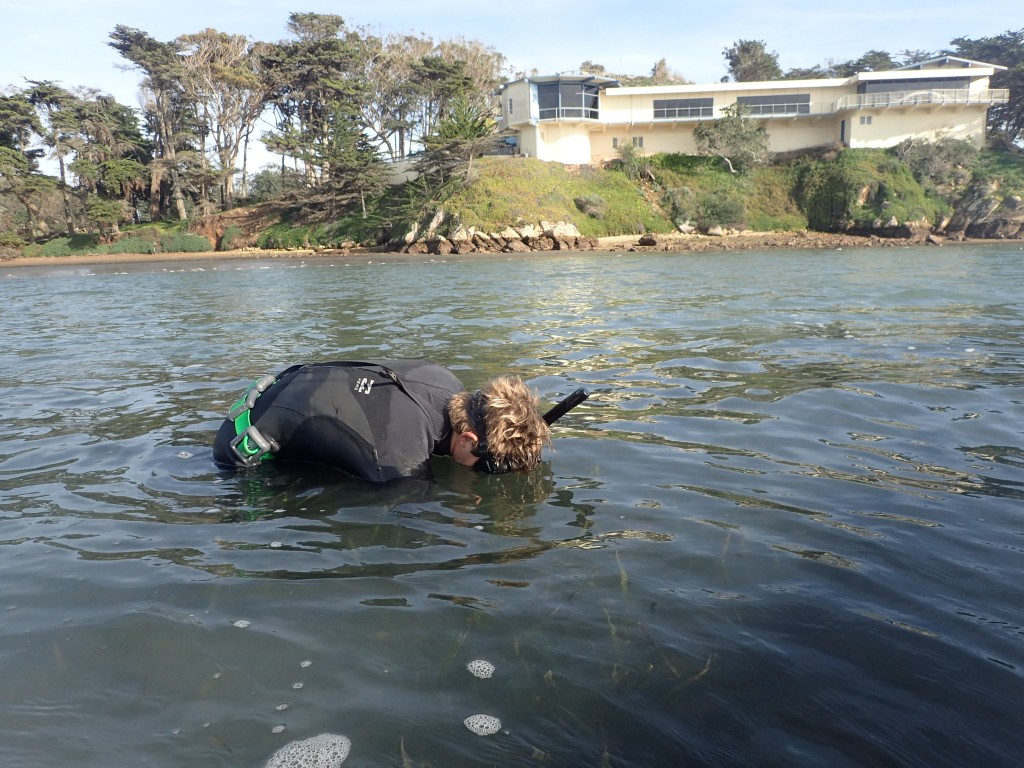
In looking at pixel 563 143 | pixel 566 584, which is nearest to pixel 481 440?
pixel 566 584

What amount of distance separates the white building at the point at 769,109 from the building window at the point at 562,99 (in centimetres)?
7

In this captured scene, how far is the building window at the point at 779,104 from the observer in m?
53.3

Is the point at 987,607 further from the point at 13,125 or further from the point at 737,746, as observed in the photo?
the point at 13,125

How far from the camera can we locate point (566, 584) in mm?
3430

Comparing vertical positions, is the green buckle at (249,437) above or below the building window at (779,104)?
below

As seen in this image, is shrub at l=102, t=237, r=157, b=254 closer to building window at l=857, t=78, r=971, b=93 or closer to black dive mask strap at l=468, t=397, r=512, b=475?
black dive mask strap at l=468, t=397, r=512, b=475

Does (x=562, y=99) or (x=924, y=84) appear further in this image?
(x=562, y=99)

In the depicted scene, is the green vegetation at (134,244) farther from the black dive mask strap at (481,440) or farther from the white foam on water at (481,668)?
the white foam on water at (481,668)

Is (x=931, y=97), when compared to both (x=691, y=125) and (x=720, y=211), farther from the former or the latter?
(x=720, y=211)

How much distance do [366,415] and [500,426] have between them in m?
0.82

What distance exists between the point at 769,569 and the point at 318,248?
48.0 m

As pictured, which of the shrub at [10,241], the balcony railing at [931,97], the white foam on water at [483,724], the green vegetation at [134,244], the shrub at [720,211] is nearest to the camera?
the white foam on water at [483,724]

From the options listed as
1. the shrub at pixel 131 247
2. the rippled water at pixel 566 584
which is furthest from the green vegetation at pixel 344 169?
the rippled water at pixel 566 584

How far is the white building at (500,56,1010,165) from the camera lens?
5100cm
